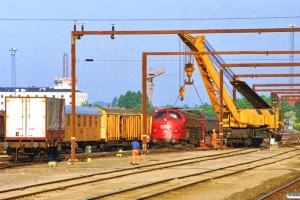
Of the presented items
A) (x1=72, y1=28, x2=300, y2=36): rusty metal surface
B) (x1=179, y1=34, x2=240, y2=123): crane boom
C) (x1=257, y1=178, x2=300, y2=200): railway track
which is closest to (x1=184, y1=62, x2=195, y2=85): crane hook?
(x1=179, y1=34, x2=240, y2=123): crane boom

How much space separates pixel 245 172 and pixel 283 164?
740 centimetres

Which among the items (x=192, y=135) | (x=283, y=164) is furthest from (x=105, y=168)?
(x=192, y=135)

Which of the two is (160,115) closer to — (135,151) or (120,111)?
(120,111)

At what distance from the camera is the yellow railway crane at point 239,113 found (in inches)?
2366

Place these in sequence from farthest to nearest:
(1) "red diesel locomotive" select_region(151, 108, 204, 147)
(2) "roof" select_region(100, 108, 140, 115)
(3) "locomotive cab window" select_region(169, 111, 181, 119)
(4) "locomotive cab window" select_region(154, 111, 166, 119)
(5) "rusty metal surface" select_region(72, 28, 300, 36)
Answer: (4) "locomotive cab window" select_region(154, 111, 166, 119) < (3) "locomotive cab window" select_region(169, 111, 181, 119) < (1) "red diesel locomotive" select_region(151, 108, 204, 147) < (2) "roof" select_region(100, 108, 140, 115) < (5) "rusty metal surface" select_region(72, 28, 300, 36)

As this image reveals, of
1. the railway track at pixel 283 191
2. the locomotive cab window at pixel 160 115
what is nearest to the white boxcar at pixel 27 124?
the railway track at pixel 283 191

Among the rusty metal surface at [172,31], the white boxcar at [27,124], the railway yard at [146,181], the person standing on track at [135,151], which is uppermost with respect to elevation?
the rusty metal surface at [172,31]

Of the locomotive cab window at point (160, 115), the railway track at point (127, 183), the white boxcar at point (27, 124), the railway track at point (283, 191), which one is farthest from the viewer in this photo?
the locomotive cab window at point (160, 115)

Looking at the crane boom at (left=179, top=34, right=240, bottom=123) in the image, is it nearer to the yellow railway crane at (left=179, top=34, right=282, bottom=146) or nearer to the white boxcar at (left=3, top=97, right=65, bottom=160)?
the yellow railway crane at (left=179, top=34, right=282, bottom=146)

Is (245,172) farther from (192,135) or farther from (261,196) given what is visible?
(192,135)

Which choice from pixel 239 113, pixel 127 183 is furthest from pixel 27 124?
pixel 239 113

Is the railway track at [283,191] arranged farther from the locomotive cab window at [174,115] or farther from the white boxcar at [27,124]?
the locomotive cab window at [174,115]

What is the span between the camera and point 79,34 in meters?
38.2

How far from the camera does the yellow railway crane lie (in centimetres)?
6009
